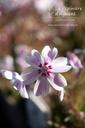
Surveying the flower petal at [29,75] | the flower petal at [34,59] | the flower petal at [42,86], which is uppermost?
the flower petal at [34,59]

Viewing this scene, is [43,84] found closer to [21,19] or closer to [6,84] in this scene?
[6,84]

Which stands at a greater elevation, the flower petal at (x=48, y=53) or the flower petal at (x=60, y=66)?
the flower petal at (x=48, y=53)

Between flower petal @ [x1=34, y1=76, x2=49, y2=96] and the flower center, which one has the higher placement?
the flower center

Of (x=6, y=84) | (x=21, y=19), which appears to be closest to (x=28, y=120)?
(x=6, y=84)
